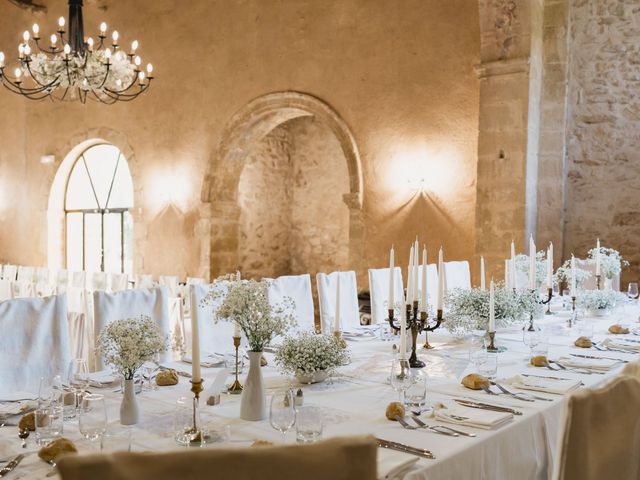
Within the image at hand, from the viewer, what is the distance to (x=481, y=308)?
3.52 meters

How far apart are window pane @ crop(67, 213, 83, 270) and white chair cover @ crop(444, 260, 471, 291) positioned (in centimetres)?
869

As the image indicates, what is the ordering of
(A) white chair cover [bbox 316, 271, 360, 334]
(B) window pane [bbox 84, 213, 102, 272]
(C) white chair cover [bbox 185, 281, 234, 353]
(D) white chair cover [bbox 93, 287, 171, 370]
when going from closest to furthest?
(D) white chair cover [bbox 93, 287, 171, 370], (C) white chair cover [bbox 185, 281, 234, 353], (A) white chair cover [bbox 316, 271, 360, 334], (B) window pane [bbox 84, 213, 102, 272]

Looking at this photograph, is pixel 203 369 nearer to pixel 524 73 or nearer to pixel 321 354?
pixel 321 354

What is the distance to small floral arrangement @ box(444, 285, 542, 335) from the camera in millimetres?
3514

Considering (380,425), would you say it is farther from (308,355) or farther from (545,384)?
(545,384)

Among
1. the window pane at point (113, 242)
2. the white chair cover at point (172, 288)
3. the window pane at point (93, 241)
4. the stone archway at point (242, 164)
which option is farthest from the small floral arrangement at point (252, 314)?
the window pane at point (93, 241)

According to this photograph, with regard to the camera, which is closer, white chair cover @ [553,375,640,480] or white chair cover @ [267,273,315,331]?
white chair cover @ [553,375,640,480]

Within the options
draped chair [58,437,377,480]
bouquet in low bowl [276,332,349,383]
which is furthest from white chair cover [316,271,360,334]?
draped chair [58,437,377,480]

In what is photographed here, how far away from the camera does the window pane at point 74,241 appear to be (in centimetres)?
1234

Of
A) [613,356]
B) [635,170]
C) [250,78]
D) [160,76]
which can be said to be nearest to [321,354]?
[613,356]

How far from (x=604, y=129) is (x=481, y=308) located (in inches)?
185

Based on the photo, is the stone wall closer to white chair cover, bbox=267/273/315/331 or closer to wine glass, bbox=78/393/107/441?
white chair cover, bbox=267/273/315/331

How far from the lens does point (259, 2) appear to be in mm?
9508

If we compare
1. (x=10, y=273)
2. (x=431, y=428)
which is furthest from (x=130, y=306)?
(x=10, y=273)
